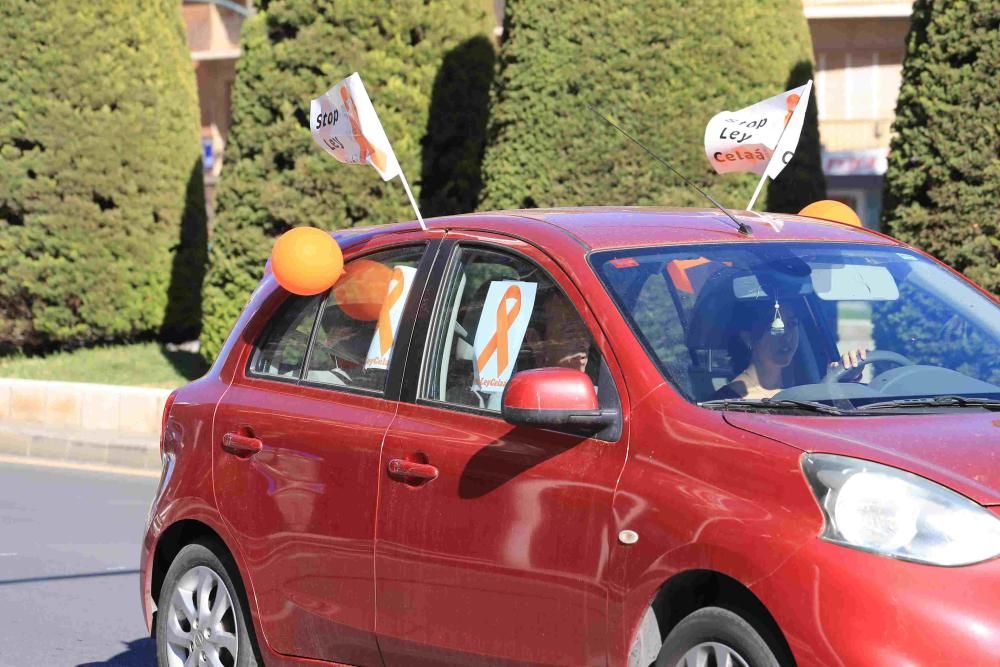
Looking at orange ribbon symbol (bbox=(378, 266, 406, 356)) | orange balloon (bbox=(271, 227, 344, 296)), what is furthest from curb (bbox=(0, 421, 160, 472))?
orange ribbon symbol (bbox=(378, 266, 406, 356))

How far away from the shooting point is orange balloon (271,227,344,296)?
5.62 meters

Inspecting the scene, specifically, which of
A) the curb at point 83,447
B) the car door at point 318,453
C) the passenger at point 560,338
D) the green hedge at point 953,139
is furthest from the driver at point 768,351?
the curb at point 83,447

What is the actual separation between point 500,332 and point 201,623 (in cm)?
164

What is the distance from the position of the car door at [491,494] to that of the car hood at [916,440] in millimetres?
442

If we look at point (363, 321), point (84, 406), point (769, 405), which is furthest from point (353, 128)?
point (84, 406)

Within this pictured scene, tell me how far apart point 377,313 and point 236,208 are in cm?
1275

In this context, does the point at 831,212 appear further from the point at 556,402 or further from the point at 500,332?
the point at 556,402

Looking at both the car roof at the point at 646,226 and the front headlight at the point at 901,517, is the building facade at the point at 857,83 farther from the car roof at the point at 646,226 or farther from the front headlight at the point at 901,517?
the front headlight at the point at 901,517

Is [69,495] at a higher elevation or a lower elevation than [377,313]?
lower

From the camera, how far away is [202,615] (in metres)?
5.88

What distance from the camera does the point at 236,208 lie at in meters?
17.9

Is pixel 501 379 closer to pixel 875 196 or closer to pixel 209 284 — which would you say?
pixel 209 284

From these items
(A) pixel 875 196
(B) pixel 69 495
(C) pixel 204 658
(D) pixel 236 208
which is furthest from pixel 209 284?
(A) pixel 875 196

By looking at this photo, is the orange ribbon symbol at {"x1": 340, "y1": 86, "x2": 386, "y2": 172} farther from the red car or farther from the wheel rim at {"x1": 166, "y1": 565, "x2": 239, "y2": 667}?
the wheel rim at {"x1": 166, "y1": 565, "x2": 239, "y2": 667}
